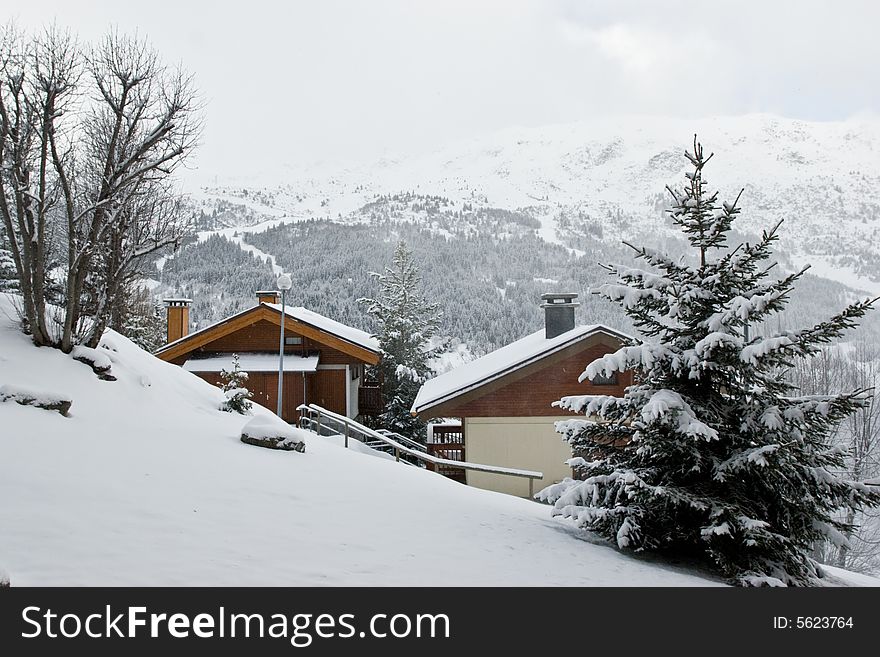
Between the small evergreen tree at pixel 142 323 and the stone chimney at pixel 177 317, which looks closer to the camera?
the stone chimney at pixel 177 317

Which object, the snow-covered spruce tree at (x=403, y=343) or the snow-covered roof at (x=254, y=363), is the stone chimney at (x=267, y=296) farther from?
the snow-covered roof at (x=254, y=363)

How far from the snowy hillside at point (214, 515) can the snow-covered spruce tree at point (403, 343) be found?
55.2 feet

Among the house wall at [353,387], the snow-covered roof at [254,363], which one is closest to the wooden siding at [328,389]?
the house wall at [353,387]

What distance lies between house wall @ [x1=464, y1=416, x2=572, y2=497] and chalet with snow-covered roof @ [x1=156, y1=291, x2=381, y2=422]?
813 centimetres

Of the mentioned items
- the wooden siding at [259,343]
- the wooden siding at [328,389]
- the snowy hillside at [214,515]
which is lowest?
the snowy hillside at [214,515]

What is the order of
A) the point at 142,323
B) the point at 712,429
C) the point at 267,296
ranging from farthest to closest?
the point at 142,323
the point at 267,296
the point at 712,429

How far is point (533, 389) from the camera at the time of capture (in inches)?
733

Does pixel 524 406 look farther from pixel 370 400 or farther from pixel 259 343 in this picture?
pixel 370 400

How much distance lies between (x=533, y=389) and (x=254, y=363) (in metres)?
11.6

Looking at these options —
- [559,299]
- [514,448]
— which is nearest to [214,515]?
[514,448]

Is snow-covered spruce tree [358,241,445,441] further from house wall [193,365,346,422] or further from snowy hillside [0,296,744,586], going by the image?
snowy hillside [0,296,744,586]

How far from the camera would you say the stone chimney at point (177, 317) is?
28812 millimetres
